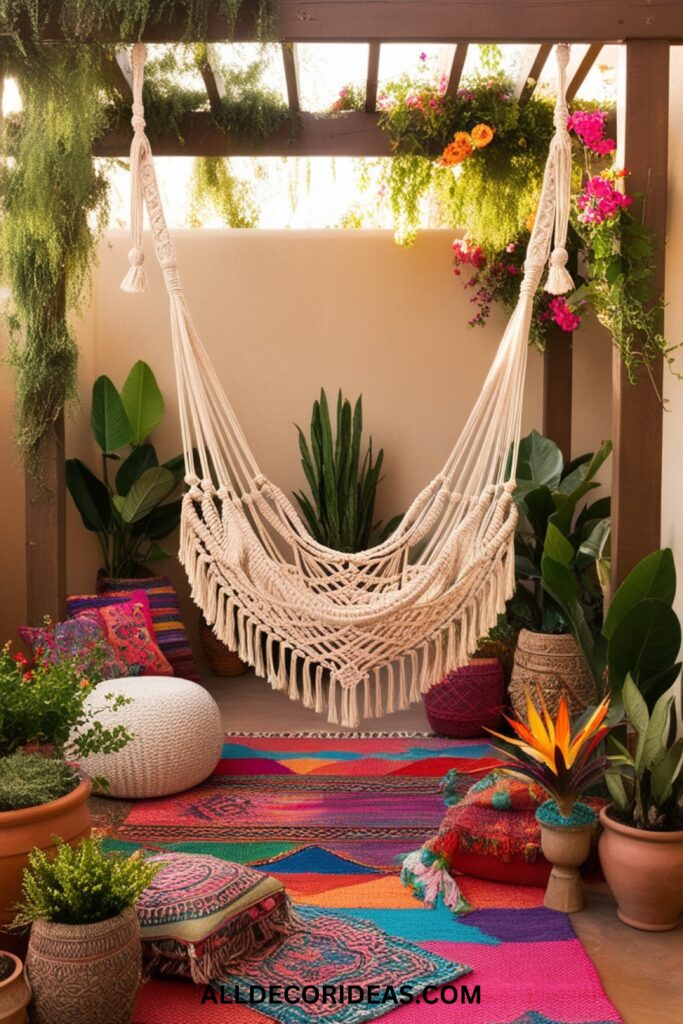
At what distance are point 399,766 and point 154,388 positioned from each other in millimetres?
1908

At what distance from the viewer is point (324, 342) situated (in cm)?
466

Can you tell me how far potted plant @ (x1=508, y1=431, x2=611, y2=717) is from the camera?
339 centimetres

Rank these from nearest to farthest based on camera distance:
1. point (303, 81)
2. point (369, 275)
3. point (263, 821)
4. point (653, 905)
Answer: point (653, 905) < point (263, 821) < point (303, 81) < point (369, 275)

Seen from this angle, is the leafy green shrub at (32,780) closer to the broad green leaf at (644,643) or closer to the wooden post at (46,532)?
the broad green leaf at (644,643)

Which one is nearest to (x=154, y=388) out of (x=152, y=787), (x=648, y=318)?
(x=152, y=787)

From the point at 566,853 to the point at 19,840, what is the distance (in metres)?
1.15

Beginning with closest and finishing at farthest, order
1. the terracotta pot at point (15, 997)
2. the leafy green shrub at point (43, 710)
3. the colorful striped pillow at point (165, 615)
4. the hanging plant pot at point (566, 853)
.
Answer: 1. the terracotta pot at point (15, 997)
2. the leafy green shrub at point (43, 710)
3. the hanging plant pot at point (566, 853)
4. the colorful striped pillow at point (165, 615)

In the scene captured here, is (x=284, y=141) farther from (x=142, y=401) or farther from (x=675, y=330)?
(x=675, y=330)

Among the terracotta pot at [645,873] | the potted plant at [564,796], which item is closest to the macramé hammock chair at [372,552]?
the potted plant at [564,796]

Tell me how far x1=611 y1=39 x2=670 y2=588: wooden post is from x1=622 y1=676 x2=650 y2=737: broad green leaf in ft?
1.31

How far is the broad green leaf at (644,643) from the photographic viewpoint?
2.43 meters

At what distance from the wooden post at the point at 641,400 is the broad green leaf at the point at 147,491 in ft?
6.72

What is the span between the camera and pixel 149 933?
2088mm

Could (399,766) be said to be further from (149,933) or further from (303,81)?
(303,81)
